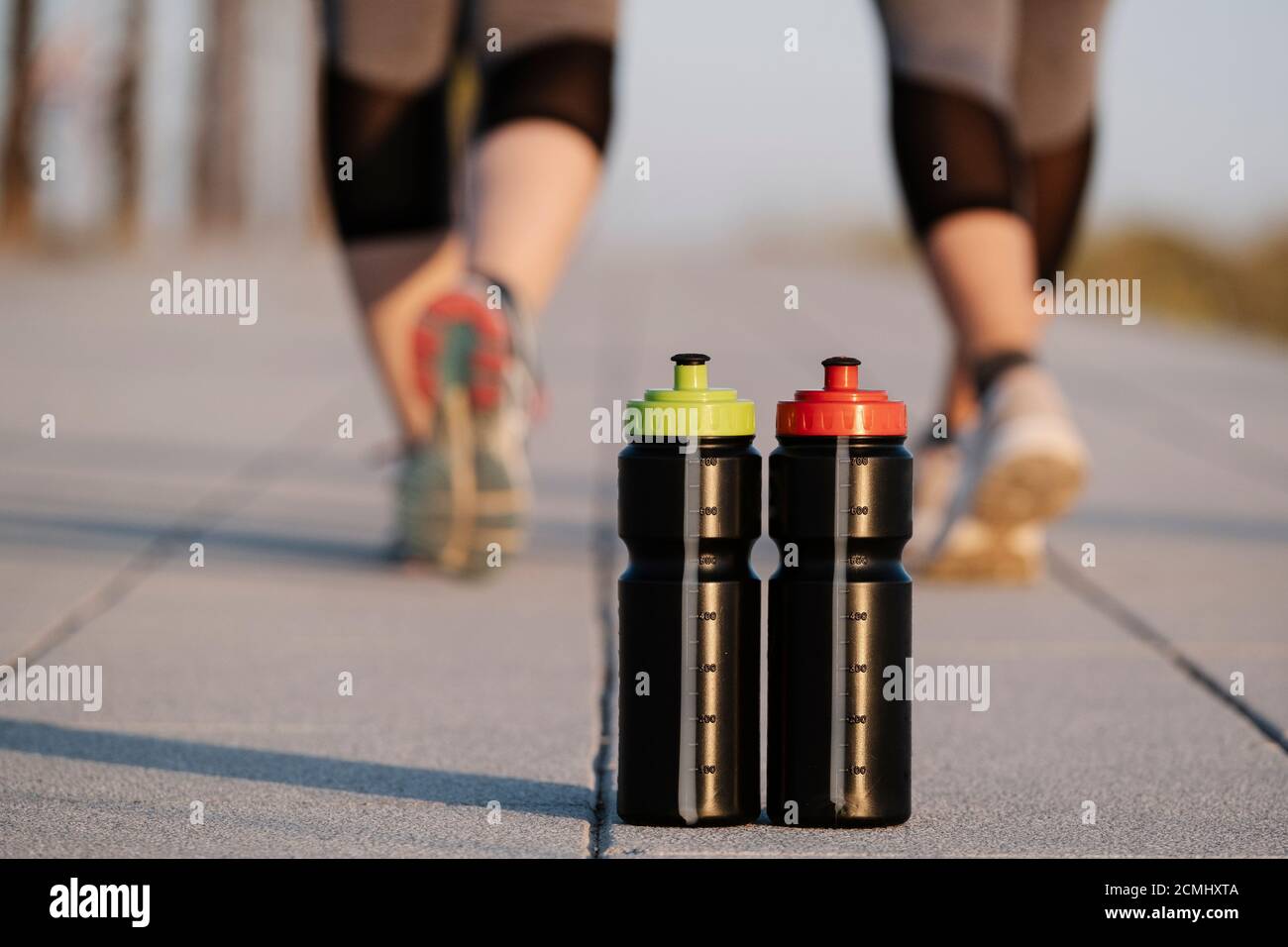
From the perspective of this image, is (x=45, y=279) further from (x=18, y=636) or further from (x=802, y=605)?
(x=802, y=605)

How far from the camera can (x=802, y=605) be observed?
2188mm

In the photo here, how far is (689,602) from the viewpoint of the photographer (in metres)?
2.18

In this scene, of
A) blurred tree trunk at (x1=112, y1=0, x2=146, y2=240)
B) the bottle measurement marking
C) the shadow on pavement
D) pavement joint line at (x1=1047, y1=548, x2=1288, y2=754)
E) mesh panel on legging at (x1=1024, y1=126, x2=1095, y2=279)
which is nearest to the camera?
the bottle measurement marking

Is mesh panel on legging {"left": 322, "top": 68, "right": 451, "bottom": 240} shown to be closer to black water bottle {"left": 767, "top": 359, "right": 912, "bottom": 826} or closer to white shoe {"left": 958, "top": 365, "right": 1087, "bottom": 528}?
white shoe {"left": 958, "top": 365, "right": 1087, "bottom": 528}

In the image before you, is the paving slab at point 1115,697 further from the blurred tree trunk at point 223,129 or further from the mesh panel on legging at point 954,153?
the blurred tree trunk at point 223,129

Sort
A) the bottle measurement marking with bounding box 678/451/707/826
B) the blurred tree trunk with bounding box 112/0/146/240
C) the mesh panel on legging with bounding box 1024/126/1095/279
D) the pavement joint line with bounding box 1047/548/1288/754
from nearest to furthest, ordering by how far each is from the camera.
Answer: the bottle measurement marking with bounding box 678/451/707/826
the pavement joint line with bounding box 1047/548/1288/754
the mesh panel on legging with bounding box 1024/126/1095/279
the blurred tree trunk with bounding box 112/0/146/240

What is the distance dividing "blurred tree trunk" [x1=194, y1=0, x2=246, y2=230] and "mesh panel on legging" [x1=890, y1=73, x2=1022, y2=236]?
29.6 m

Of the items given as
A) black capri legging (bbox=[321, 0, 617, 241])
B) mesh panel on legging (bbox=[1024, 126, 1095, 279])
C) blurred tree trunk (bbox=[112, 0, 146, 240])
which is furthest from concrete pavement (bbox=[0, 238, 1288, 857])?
blurred tree trunk (bbox=[112, 0, 146, 240])

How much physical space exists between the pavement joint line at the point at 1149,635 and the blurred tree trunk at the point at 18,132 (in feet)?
76.5

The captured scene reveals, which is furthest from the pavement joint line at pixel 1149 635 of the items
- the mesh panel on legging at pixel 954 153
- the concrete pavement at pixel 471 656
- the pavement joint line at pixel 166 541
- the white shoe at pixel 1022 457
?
the pavement joint line at pixel 166 541

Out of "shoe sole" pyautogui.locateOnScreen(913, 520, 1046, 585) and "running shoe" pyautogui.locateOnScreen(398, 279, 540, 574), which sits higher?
"running shoe" pyautogui.locateOnScreen(398, 279, 540, 574)

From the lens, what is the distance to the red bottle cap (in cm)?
218

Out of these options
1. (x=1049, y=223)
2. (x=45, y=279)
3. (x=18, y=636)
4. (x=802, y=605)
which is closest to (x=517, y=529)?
(x=18, y=636)

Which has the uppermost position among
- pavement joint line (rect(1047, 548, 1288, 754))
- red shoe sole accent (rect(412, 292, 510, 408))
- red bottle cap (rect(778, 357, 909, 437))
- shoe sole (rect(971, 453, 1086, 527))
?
red shoe sole accent (rect(412, 292, 510, 408))
